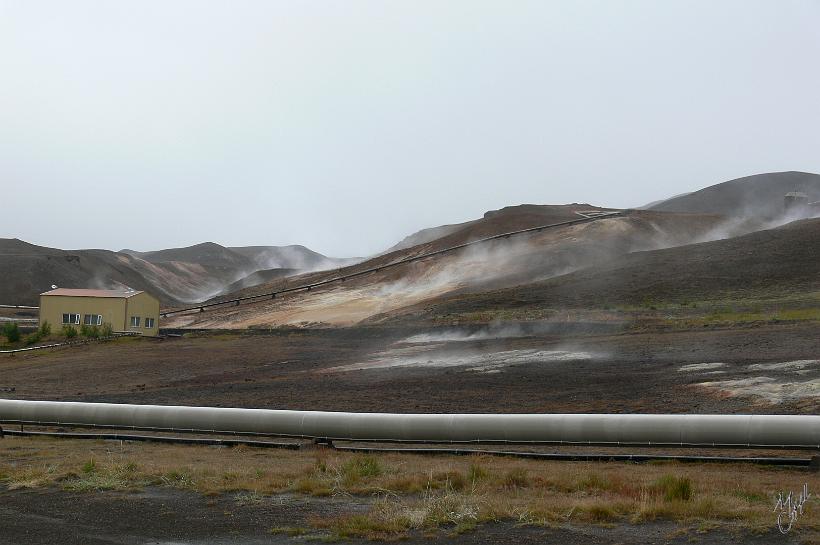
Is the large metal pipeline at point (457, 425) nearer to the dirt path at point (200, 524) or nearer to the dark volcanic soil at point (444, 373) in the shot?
the dark volcanic soil at point (444, 373)

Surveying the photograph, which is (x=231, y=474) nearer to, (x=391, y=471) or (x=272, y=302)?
(x=391, y=471)

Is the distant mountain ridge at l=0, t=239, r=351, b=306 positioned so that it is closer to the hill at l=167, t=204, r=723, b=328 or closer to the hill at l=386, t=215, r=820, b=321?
the hill at l=167, t=204, r=723, b=328

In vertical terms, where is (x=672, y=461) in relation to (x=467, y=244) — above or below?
below

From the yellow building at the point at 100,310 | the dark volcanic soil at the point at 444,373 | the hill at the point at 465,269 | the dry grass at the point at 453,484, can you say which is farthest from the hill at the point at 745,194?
the dry grass at the point at 453,484

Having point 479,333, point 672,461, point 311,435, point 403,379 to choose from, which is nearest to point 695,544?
point 672,461

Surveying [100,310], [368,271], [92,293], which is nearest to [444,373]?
[100,310]

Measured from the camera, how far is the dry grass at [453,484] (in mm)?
11539

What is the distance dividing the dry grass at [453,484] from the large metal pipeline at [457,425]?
98 cm

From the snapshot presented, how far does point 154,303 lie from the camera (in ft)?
231

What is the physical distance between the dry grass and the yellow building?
4808 cm

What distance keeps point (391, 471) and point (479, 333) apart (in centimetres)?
3223

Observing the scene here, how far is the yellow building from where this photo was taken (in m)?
67.7

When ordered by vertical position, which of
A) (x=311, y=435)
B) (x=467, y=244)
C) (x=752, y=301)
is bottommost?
(x=311, y=435)

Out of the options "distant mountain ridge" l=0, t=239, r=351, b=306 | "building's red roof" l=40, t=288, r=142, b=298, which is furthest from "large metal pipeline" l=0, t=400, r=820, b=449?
"distant mountain ridge" l=0, t=239, r=351, b=306
